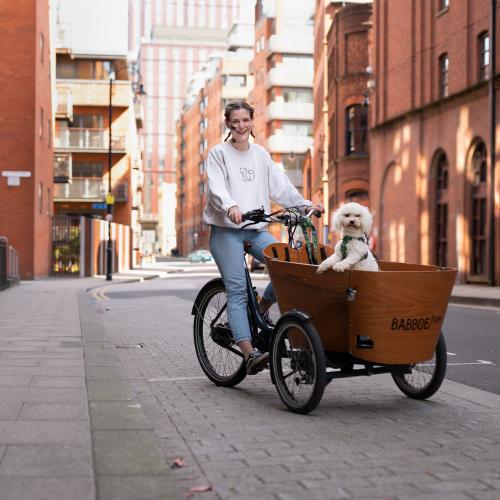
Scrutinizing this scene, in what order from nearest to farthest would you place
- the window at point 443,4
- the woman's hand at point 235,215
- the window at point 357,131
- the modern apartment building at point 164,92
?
the woman's hand at point 235,215
the window at point 443,4
the window at point 357,131
the modern apartment building at point 164,92

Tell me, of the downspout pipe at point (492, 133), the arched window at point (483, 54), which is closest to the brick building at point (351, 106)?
the arched window at point (483, 54)

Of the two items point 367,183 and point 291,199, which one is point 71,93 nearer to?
point 367,183

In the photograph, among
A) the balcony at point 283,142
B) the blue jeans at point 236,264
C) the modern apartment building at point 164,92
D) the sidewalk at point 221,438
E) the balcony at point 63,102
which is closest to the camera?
the sidewalk at point 221,438

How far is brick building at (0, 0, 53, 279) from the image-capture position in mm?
32906

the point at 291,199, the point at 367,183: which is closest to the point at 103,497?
the point at 291,199

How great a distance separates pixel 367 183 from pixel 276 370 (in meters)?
40.5

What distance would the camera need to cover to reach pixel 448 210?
31203 mm

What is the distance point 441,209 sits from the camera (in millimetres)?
32500

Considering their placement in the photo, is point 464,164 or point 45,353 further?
point 464,164

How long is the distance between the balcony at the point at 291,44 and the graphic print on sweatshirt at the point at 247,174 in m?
77.2

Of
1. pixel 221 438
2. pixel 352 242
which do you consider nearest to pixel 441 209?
pixel 352 242

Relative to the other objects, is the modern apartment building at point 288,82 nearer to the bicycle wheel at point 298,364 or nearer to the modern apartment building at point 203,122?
the modern apartment building at point 203,122

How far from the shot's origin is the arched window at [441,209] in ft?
105

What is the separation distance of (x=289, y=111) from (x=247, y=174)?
253 feet
